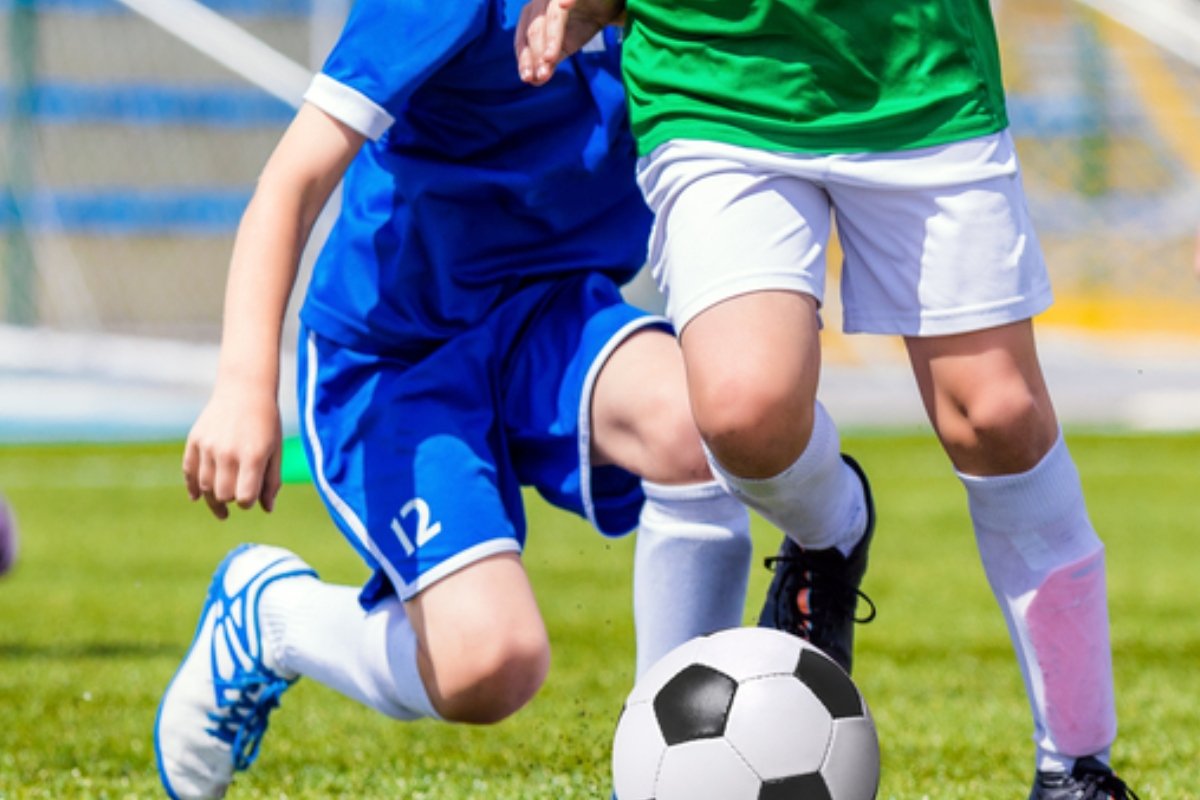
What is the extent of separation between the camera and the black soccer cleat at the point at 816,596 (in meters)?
2.42

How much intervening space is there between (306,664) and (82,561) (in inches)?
141

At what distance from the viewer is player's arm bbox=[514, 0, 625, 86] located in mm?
2223

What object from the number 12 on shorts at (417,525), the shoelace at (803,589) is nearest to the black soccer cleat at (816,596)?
the shoelace at (803,589)

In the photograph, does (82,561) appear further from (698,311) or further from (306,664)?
(698,311)

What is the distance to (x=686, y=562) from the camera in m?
2.42

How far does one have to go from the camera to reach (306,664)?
2.81 m

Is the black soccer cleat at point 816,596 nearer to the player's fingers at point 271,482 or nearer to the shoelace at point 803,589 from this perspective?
the shoelace at point 803,589

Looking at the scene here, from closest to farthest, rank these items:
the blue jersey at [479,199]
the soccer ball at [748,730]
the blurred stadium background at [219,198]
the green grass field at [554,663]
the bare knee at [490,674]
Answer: the soccer ball at [748,730]
the bare knee at [490,674]
the blue jersey at [479,199]
the green grass field at [554,663]
the blurred stadium background at [219,198]

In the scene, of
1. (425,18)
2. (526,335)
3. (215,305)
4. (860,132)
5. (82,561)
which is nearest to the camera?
(860,132)

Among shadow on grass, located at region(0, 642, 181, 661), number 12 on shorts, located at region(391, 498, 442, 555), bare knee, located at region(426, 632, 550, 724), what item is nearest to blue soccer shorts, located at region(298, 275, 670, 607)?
number 12 on shorts, located at region(391, 498, 442, 555)

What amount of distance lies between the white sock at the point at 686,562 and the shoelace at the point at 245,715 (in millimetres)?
678

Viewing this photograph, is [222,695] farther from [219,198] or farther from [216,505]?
[219,198]

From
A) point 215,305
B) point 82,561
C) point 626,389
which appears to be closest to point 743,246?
point 626,389

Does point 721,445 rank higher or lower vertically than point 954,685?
higher
